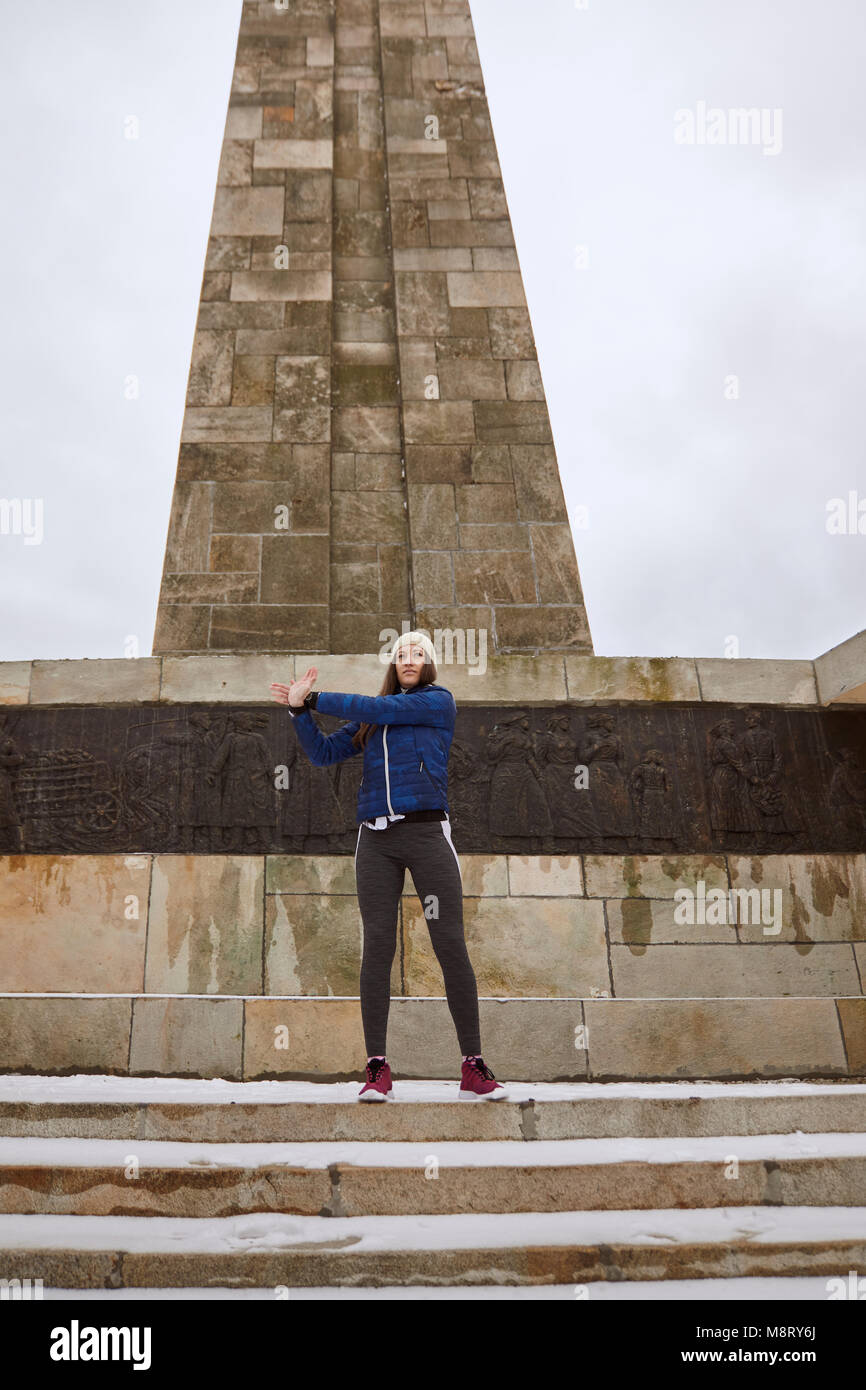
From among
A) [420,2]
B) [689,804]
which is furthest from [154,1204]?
[420,2]

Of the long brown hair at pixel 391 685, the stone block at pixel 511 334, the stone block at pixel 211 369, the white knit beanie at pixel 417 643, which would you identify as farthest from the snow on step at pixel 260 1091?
the stone block at pixel 511 334

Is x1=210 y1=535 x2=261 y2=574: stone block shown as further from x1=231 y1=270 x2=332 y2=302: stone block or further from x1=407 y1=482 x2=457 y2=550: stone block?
x1=231 y1=270 x2=332 y2=302: stone block

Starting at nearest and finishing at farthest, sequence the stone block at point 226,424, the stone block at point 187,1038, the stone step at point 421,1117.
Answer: the stone step at point 421,1117, the stone block at point 187,1038, the stone block at point 226,424

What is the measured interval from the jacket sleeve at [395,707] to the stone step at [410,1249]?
5.68 ft

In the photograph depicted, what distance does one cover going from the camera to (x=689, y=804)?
22.3 ft

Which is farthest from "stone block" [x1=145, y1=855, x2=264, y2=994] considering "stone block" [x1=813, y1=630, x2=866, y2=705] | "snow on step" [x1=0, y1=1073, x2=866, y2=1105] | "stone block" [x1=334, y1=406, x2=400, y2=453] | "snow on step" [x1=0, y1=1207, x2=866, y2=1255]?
"stone block" [x1=334, y1=406, x2=400, y2=453]

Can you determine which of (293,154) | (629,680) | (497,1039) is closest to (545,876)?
(497,1039)

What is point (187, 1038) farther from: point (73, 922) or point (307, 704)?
point (307, 704)

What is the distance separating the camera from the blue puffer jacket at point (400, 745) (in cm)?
389

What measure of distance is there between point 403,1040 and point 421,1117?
7.25ft

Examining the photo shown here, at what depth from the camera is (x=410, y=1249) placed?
9.40 feet

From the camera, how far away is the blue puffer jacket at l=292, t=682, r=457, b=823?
3.89m

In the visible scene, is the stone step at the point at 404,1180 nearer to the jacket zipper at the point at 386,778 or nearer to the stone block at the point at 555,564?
the jacket zipper at the point at 386,778
